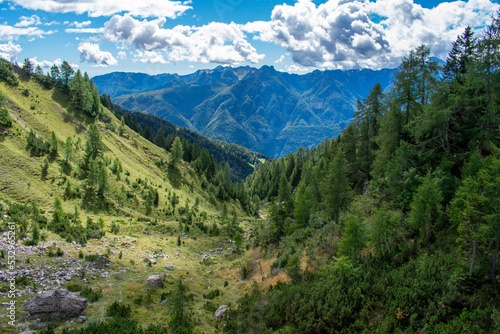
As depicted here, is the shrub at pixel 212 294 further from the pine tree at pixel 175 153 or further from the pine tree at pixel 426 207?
the pine tree at pixel 175 153

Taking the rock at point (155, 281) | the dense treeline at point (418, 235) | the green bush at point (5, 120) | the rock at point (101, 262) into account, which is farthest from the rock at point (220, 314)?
the green bush at point (5, 120)

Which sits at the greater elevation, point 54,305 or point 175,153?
point 175,153

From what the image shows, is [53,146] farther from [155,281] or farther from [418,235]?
[418,235]

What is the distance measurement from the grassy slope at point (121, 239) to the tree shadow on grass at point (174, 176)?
28.7 ft

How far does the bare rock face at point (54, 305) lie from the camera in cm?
1648

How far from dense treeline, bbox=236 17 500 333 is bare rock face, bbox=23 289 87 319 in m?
11.8

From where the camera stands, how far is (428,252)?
19.8 m

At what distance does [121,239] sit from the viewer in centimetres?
3628

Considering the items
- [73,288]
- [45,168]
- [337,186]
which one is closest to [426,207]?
[337,186]

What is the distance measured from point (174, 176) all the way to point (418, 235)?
3064 inches

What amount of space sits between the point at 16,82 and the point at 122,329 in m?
94.1

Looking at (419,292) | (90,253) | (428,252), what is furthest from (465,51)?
(90,253)

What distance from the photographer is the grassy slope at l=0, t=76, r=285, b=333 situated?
22.8m

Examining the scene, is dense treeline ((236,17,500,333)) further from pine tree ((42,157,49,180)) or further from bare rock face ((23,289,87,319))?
pine tree ((42,157,49,180))
